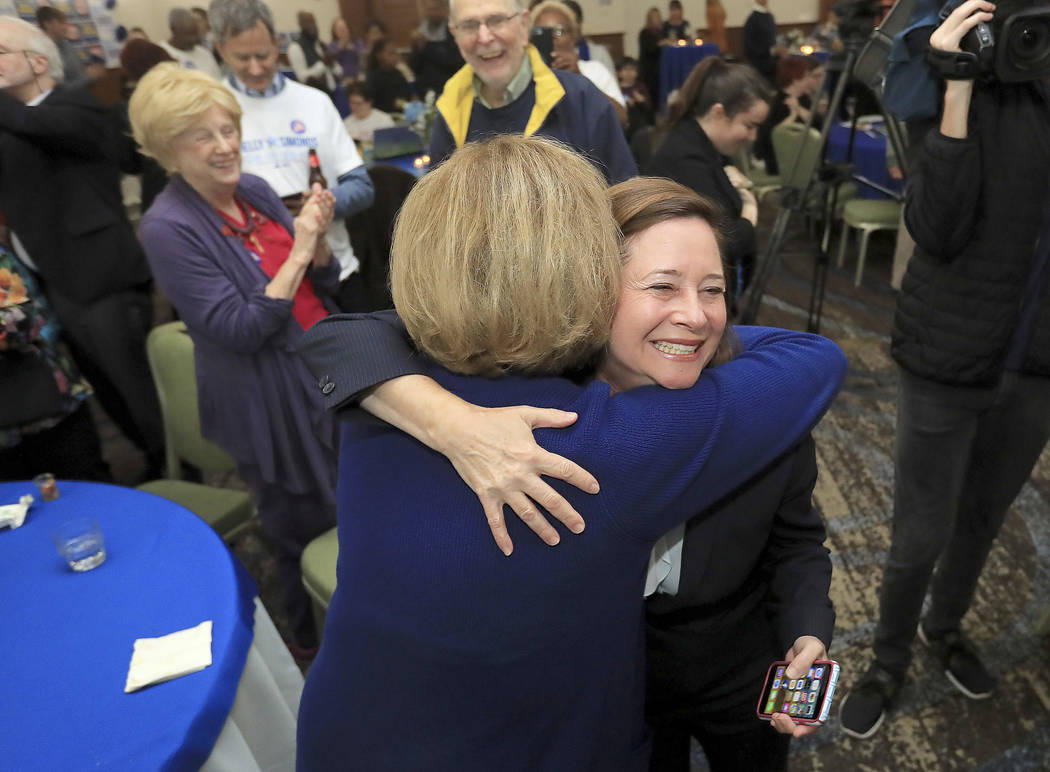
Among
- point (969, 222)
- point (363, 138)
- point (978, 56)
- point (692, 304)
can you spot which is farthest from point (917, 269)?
point (363, 138)

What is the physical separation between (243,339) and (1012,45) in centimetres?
174

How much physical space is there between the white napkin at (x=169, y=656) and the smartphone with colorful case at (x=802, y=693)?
35.3 inches

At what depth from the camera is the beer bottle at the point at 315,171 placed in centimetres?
249

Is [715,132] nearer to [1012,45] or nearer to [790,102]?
[1012,45]

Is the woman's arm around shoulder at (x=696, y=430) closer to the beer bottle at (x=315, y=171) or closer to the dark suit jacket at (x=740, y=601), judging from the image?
the dark suit jacket at (x=740, y=601)

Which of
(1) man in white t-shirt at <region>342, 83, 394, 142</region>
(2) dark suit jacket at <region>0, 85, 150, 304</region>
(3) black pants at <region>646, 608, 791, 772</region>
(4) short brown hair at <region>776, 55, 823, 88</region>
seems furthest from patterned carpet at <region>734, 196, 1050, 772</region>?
(4) short brown hair at <region>776, 55, 823, 88</region>

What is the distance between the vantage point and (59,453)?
7.89ft

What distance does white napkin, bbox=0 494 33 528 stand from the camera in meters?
1.65

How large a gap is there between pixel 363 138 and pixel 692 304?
4.07 metres

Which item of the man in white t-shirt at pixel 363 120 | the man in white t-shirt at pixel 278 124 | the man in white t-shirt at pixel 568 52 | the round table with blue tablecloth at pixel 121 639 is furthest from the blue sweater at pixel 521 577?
the man in white t-shirt at pixel 363 120

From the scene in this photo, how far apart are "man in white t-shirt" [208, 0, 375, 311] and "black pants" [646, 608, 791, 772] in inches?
72.7

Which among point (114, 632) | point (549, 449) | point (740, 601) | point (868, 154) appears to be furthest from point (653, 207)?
point (868, 154)

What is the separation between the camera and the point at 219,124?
1.87 meters

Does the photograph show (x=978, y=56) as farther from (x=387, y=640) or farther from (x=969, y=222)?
(x=387, y=640)
